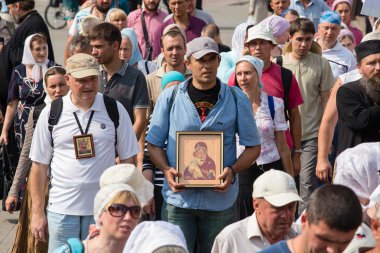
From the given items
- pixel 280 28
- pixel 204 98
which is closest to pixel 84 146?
pixel 204 98

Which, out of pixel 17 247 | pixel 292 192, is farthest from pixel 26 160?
pixel 292 192

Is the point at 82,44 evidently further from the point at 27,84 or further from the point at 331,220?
the point at 331,220

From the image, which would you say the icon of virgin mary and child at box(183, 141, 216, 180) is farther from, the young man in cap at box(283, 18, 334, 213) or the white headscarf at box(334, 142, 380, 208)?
the young man in cap at box(283, 18, 334, 213)

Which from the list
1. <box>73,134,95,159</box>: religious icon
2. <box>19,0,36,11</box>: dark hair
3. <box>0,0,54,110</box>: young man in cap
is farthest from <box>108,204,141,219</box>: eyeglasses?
<box>19,0,36,11</box>: dark hair

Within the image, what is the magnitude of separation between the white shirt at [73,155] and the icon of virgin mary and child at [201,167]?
0.50 metres

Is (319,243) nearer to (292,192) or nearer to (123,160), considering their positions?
(292,192)

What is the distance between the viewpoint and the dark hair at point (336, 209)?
499cm

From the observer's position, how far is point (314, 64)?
10.8m

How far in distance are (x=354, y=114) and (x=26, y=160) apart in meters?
2.63

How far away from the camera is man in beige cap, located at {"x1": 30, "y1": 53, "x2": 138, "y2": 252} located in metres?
7.87

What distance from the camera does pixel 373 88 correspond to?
8.23m

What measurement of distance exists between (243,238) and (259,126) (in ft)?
8.49

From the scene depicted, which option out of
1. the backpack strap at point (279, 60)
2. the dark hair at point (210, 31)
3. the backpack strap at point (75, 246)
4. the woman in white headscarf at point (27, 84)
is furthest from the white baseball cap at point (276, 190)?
the dark hair at point (210, 31)

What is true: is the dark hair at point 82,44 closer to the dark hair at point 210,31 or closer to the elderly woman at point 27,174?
the elderly woman at point 27,174
